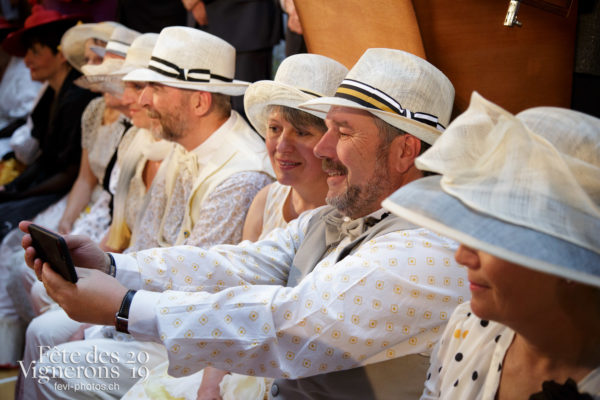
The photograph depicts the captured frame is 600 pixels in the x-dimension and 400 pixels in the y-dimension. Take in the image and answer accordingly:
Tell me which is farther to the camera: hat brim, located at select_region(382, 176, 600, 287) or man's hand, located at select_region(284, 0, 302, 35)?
man's hand, located at select_region(284, 0, 302, 35)

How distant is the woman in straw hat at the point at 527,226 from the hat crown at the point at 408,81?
73cm

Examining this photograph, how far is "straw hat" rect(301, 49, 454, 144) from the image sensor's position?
80.1 inches

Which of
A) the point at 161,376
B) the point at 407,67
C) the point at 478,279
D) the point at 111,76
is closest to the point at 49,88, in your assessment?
the point at 111,76

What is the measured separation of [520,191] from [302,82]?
1610 millimetres

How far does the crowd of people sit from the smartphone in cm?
3

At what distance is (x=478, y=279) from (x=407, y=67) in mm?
938

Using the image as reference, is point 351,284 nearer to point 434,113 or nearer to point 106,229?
point 434,113

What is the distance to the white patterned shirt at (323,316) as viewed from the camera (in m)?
1.78

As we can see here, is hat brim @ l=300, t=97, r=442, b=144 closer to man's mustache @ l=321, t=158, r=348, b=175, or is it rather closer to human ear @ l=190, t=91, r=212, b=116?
man's mustache @ l=321, t=158, r=348, b=175

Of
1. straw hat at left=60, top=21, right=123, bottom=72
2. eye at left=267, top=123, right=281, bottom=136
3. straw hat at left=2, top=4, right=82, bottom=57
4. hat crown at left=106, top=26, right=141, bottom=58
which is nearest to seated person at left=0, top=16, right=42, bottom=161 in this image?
straw hat at left=2, top=4, right=82, bottom=57

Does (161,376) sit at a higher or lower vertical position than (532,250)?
lower

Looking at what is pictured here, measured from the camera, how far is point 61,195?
525cm

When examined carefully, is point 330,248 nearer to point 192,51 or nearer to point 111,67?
point 192,51

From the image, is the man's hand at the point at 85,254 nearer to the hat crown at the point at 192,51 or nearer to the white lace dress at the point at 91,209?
the hat crown at the point at 192,51
